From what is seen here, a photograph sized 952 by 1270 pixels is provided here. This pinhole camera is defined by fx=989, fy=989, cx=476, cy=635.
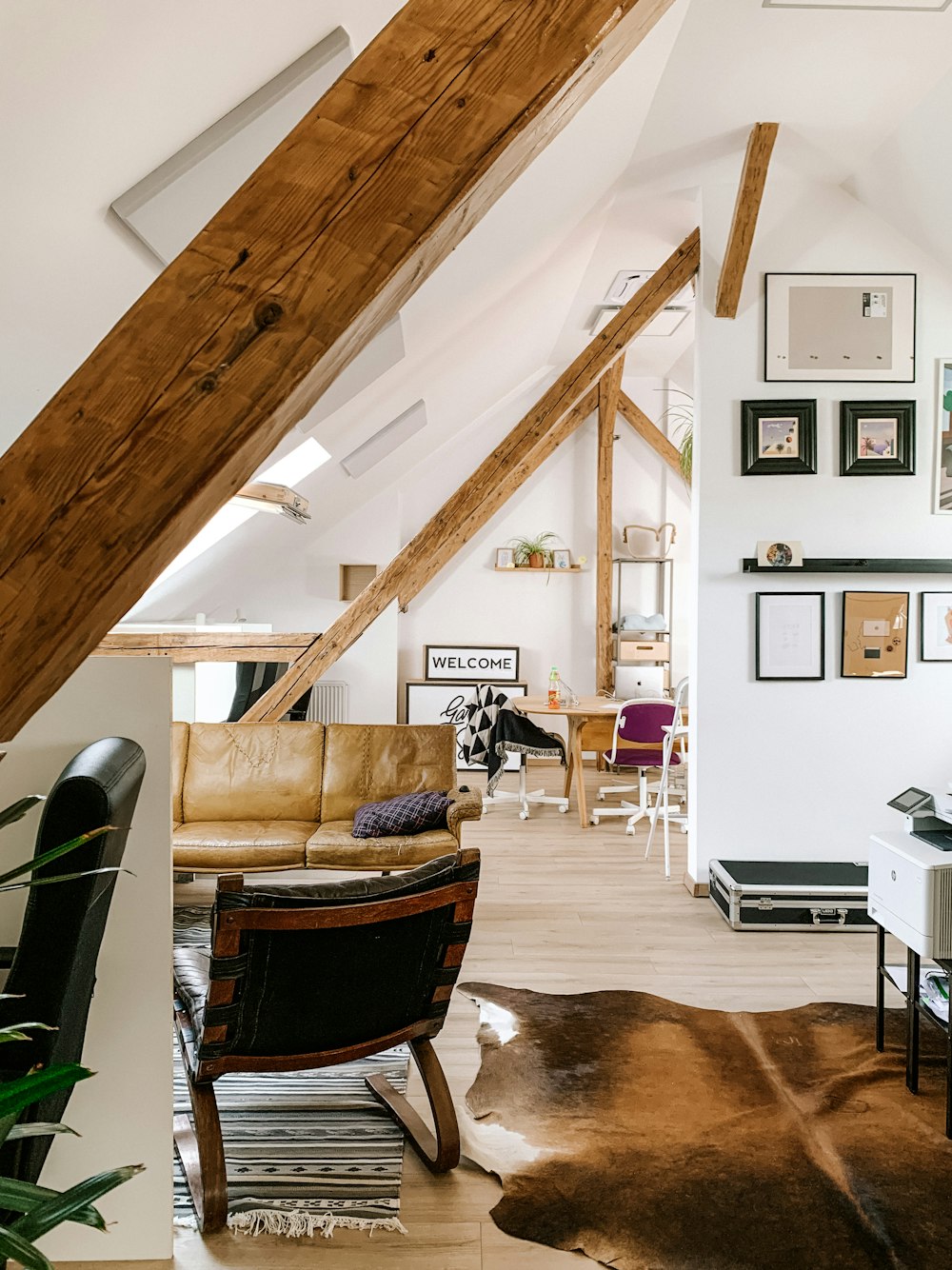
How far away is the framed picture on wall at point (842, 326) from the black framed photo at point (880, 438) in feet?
0.45

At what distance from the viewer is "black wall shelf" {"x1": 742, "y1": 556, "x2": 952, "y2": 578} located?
15.2 feet

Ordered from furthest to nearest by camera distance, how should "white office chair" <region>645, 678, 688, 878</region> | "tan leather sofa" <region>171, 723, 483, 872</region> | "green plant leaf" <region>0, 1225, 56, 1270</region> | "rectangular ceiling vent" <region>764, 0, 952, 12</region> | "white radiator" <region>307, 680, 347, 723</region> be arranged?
"white radiator" <region>307, 680, 347, 723</region> → "white office chair" <region>645, 678, 688, 878</region> → "tan leather sofa" <region>171, 723, 483, 872</region> → "rectangular ceiling vent" <region>764, 0, 952, 12</region> → "green plant leaf" <region>0, 1225, 56, 1270</region>

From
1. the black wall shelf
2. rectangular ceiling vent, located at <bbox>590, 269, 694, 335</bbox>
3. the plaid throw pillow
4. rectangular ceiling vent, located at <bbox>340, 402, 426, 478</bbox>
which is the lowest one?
the plaid throw pillow

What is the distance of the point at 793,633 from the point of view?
4711 millimetres

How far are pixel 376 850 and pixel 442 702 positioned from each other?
4070mm

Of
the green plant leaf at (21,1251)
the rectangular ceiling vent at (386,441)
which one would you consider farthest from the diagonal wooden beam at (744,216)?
the green plant leaf at (21,1251)

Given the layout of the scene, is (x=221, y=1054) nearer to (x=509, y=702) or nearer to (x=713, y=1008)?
(x=713, y=1008)

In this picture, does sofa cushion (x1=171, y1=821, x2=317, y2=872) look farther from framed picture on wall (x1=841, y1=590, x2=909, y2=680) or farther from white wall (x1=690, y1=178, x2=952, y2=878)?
framed picture on wall (x1=841, y1=590, x2=909, y2=680)

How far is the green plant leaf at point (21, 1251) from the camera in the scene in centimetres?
95

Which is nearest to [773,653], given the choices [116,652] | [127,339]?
[116,652]

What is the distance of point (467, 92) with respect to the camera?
1092 mm

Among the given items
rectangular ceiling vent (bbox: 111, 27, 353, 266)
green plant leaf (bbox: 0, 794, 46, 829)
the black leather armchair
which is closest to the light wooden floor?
the black leather armchair

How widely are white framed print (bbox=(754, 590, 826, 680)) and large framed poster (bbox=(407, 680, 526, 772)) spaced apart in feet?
12.3

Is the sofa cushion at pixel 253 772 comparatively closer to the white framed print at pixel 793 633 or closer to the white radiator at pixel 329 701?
the white framed print at pixel 793 633
